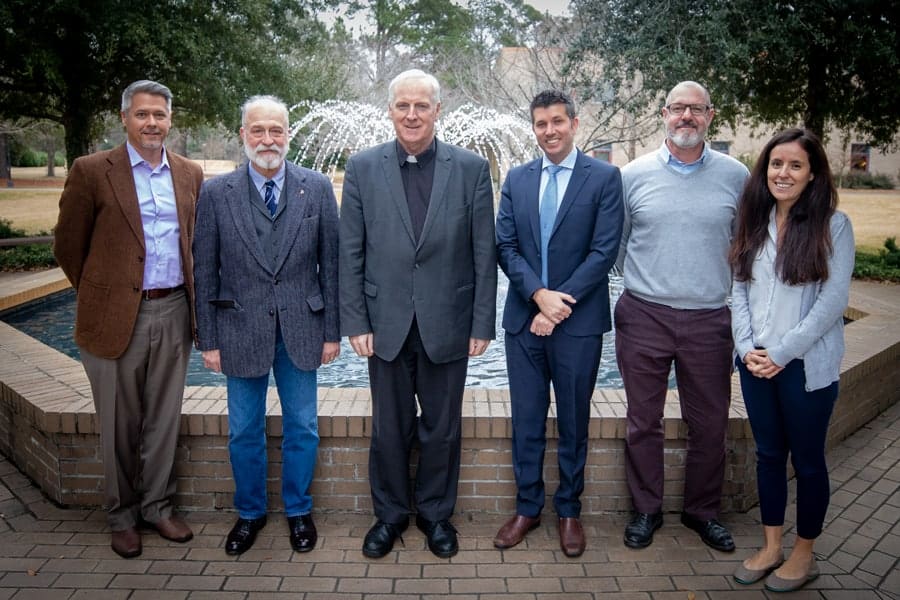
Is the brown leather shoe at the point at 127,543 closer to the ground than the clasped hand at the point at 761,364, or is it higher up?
closer to the ground

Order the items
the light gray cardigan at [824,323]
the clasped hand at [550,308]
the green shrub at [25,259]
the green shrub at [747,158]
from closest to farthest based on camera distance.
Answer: the light gray cardigan at [824,323] < the clasped hand at [550,308] < the green shrub at [25,259] < the green shrub at [747,158]

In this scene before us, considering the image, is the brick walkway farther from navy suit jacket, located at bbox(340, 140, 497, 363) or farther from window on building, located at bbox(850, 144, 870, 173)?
window on building, located at bbox(850, 144, 870, 173)

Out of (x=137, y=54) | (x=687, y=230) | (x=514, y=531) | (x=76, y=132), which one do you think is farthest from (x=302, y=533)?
(x=76, y=132)

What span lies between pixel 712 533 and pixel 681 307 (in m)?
1.11

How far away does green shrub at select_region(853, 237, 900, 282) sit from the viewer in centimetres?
1013

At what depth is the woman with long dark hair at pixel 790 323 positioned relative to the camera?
308 centimetres

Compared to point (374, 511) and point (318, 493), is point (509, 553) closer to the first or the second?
point (374, 511)

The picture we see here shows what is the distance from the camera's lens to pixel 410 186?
3412mm

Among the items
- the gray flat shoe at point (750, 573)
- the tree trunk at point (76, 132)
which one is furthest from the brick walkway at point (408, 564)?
the tree trunk at point (76, 132)

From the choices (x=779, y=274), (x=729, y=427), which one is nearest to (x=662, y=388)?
(x=729, y=427)

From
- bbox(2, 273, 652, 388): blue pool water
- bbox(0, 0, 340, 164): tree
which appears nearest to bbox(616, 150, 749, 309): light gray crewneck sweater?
bbox(2, 273, 652, 388): blue pool water

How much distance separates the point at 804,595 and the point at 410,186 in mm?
2461

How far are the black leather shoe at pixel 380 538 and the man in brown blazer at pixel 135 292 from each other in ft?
2.90

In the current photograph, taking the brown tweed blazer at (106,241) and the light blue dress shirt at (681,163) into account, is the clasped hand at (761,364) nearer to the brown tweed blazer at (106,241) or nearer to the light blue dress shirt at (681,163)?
the light blue dress shirt at (681,163)
